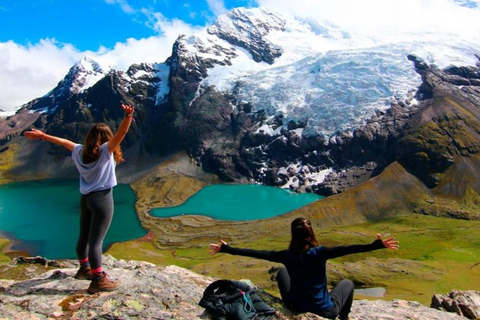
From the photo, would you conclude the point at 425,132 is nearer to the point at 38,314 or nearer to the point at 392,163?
the point at 392,163

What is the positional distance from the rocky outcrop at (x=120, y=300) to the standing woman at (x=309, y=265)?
39 centimetres

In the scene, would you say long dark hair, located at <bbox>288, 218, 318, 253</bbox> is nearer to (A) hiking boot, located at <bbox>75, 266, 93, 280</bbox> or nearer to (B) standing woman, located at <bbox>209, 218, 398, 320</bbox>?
(B) standing woman, located at <bbox>209, 218, 398, 320</bbox>

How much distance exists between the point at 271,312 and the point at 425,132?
209 m

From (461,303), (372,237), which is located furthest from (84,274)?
(372,237)

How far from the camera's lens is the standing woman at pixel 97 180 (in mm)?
10734

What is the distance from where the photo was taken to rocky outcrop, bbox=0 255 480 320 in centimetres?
1011

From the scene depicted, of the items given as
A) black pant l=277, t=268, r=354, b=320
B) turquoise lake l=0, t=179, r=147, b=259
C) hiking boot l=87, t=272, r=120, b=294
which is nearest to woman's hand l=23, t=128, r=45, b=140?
hiking boot l=87, t=272, r=120, b=294

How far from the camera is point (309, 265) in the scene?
10.6m

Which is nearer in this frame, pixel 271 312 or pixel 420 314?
pixel 271 312

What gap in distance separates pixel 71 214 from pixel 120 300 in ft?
540

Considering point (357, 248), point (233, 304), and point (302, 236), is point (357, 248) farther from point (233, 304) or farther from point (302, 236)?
point (233, 304)

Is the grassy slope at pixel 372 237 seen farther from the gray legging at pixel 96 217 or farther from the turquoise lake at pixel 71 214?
the gray legging at pixel 96 217

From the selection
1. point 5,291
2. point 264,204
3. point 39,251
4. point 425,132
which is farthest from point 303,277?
point 425,132

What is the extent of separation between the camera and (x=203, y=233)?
13425cm
